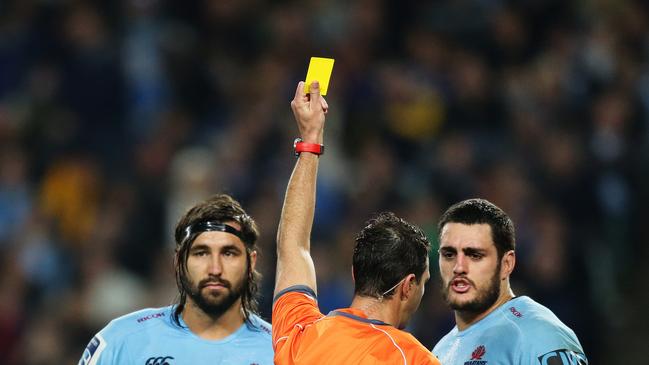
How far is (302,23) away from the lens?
1352 centimetres

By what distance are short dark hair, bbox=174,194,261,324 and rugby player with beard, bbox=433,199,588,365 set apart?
3.80 ft

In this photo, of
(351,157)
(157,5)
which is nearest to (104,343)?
(351,157)

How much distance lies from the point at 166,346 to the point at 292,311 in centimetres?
121

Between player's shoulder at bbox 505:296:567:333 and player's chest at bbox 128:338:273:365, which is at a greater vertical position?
player's shoulder at bbox 505:296:567:333

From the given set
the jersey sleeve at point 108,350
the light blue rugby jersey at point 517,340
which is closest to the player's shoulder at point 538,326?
the light blue rugby jersey at point 517,340

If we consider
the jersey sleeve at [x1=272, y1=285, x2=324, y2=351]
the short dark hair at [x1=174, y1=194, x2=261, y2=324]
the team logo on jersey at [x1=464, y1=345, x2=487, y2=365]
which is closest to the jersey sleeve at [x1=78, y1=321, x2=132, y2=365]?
the short dark hair at [x1=174, y1=194, x2=261, y2=324]

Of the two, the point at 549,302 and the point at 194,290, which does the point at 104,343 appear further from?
the point at 549,302

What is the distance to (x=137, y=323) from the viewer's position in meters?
6.31

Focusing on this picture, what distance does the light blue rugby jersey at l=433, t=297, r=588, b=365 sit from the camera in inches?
214

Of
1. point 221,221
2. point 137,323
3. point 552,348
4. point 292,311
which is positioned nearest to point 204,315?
point 137,323

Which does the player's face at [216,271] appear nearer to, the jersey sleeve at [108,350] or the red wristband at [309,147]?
the jersey sleeve at [108,350]

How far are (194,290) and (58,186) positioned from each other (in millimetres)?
6307

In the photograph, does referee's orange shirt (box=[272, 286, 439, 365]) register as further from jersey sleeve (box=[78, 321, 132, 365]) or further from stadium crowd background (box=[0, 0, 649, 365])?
stadium crowd background (box=[0, 0, 649, 365])

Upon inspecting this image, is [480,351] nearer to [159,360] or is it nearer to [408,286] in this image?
[408,286]
